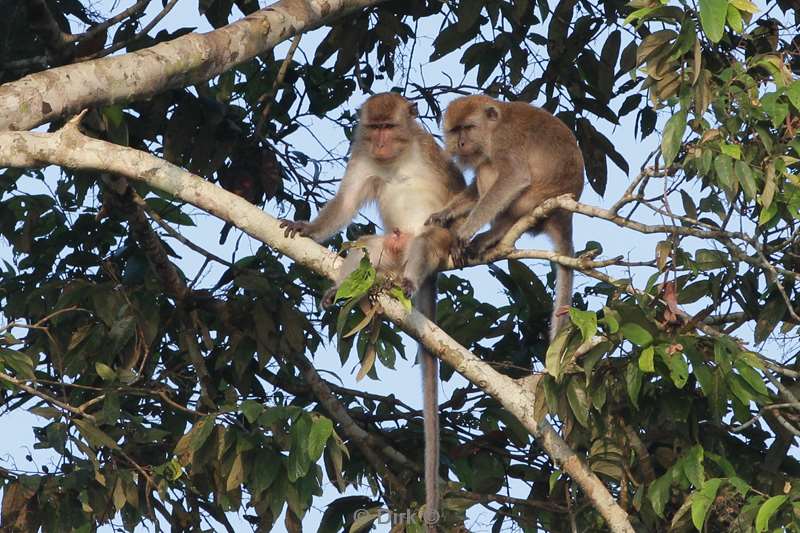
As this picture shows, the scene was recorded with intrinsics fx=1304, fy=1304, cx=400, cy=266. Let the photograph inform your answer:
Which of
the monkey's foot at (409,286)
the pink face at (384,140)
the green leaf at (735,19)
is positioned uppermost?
the pink face at (384,140)

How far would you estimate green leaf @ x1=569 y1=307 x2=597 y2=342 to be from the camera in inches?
155

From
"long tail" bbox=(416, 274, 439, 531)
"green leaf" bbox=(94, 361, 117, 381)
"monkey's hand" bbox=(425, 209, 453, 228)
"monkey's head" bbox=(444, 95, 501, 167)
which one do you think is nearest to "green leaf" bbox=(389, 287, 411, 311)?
"long tail" bbox=(416, 274, 439, 531)

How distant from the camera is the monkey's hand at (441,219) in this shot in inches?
239

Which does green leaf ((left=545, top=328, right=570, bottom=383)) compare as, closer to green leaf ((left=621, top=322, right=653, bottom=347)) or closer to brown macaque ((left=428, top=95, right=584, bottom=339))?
green leaf ((left=621, top=322, right=653, bottom=347))

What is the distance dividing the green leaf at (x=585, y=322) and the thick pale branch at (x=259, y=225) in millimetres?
571

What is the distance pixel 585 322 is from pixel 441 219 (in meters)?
2.23

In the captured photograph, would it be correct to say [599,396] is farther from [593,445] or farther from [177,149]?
[177,149]

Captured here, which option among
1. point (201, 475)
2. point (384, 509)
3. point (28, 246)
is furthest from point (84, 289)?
point (384, 509)

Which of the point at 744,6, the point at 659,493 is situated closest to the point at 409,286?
the point at 659,493

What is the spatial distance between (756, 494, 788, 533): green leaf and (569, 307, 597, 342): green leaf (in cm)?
70

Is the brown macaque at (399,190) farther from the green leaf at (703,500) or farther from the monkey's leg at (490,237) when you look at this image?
the green leaf at (703,500)

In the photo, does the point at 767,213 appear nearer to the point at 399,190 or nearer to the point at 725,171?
the point at 725,171

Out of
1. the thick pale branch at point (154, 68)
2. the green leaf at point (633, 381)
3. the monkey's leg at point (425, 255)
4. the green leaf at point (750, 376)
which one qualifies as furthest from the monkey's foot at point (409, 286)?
the green leaf at point (750, 376)

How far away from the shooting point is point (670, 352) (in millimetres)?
4105
